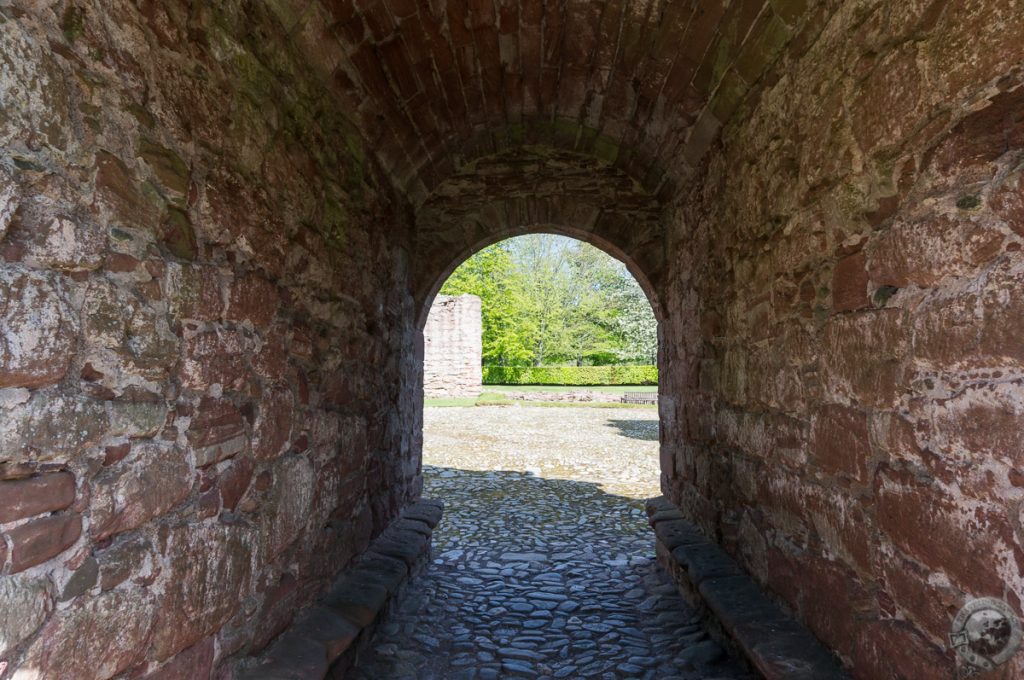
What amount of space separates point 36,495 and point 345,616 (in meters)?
1.63

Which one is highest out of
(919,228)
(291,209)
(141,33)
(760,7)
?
(760,7)

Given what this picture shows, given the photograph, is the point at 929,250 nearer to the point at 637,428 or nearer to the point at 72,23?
the point at 72,23

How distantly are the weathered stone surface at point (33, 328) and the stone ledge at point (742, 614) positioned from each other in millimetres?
2191

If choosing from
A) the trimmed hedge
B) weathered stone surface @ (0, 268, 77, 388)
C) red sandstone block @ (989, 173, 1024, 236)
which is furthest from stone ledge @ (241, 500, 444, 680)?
the trimmed hedge

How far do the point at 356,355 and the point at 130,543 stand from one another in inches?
69.6

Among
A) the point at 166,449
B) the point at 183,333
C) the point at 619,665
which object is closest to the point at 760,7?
the point at 183,333

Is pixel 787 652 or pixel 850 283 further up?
pixel 850 283

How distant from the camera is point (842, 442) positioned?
1.91 metres

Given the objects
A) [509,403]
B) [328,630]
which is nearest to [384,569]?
[328,630]

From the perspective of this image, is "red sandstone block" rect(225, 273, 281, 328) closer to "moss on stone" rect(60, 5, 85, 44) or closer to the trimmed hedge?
"moss on stone" rect(60, 5, 85, 44)

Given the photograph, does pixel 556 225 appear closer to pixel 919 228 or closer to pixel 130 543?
pixel 919 228

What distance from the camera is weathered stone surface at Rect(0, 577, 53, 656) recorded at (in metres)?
1.07

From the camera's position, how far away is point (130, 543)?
1420mm

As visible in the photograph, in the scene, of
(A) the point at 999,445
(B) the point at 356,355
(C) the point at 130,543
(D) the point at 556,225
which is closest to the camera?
(A) the point at 999,445
